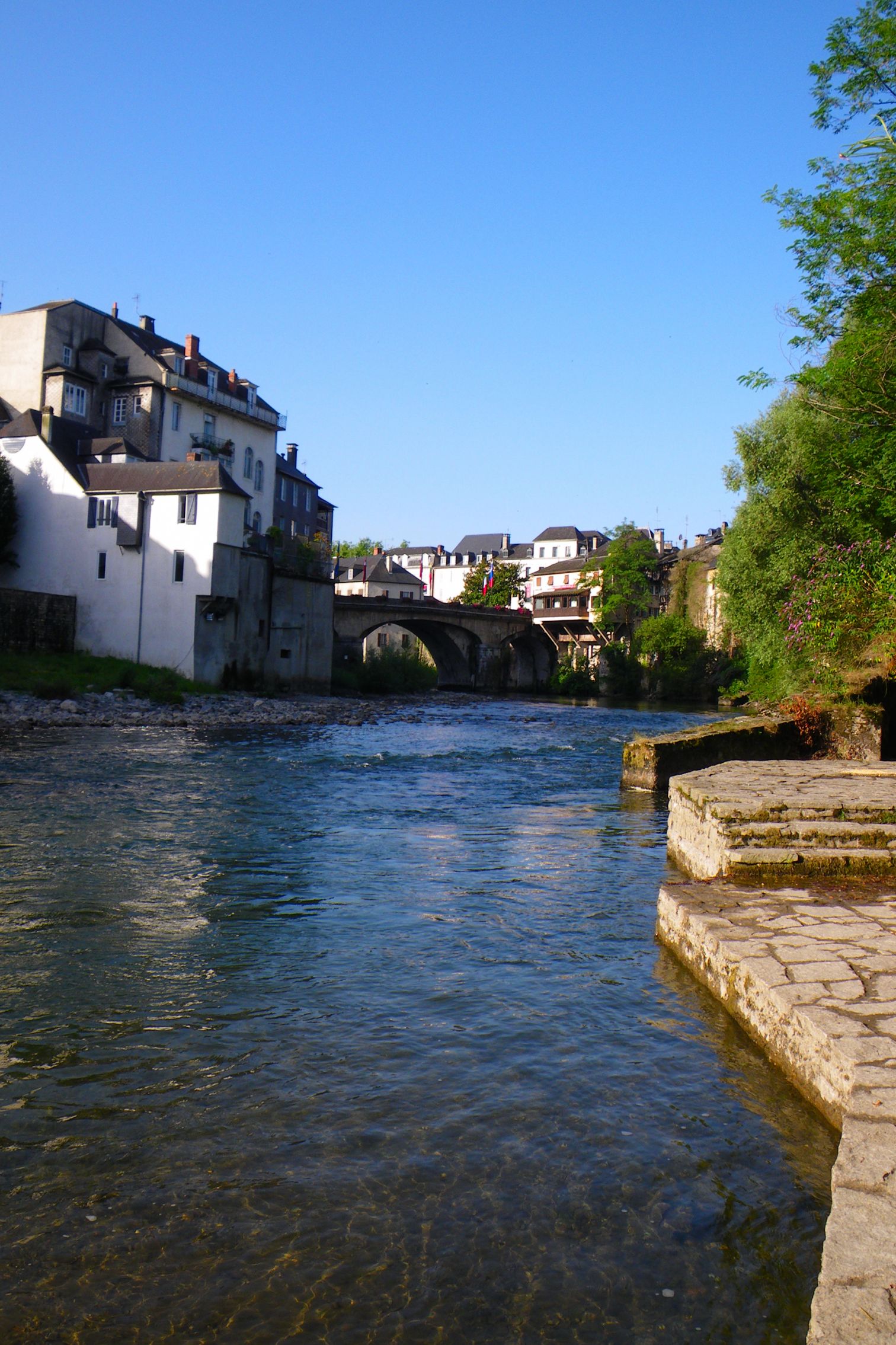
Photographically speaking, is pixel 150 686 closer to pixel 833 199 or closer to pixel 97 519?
pixel 97 519

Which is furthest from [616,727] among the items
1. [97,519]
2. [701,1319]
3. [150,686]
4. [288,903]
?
[701,1319]

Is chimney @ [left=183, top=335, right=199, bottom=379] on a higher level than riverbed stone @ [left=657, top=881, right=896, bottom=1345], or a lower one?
higher

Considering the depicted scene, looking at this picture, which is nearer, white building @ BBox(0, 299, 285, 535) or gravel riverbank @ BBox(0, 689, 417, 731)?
gravel riverbank @ BBox(0, 689, 417, 731)

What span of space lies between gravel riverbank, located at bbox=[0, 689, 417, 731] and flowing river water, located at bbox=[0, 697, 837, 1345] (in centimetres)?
1864

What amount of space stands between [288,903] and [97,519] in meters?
35.9

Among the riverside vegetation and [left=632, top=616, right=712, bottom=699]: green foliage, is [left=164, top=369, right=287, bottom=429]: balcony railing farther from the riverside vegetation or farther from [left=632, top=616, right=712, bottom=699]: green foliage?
the riverside vegetation

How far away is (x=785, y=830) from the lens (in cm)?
693

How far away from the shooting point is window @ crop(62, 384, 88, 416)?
47.1 meters

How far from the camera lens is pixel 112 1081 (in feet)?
14.4

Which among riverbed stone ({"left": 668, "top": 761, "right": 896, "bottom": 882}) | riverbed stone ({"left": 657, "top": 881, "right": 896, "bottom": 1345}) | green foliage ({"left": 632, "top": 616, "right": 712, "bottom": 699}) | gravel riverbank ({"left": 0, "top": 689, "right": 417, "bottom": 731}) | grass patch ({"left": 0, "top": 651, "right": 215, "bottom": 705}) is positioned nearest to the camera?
riverbed stone ({"left": 657, "top": 881, "right": 896, "bottom": 1345})

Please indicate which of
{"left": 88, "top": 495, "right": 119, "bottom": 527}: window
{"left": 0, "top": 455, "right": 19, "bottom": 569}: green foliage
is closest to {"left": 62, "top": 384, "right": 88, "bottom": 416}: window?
{"left": 0, "top": 455, "right": 19, "bottom": 569}: green foliage

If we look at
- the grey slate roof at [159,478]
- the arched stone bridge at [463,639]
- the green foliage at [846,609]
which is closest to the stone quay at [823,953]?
the green foliage at [846,609]

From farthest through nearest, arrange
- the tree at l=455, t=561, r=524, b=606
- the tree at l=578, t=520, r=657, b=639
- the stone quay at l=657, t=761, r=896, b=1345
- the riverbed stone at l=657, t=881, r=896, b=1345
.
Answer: the tree at l=455, t=561, r=524, b=606 < the tree at l=578, t=520, r=657, b=639 < the stone quay at l=657, t=761, r=896, b=1345 < the riverbed stone at l=657, t=881, r=896, b=1345

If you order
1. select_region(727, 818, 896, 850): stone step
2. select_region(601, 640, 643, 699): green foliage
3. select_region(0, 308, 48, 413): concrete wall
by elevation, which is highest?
select_region(0, 308, 48, 413): concrete wall
